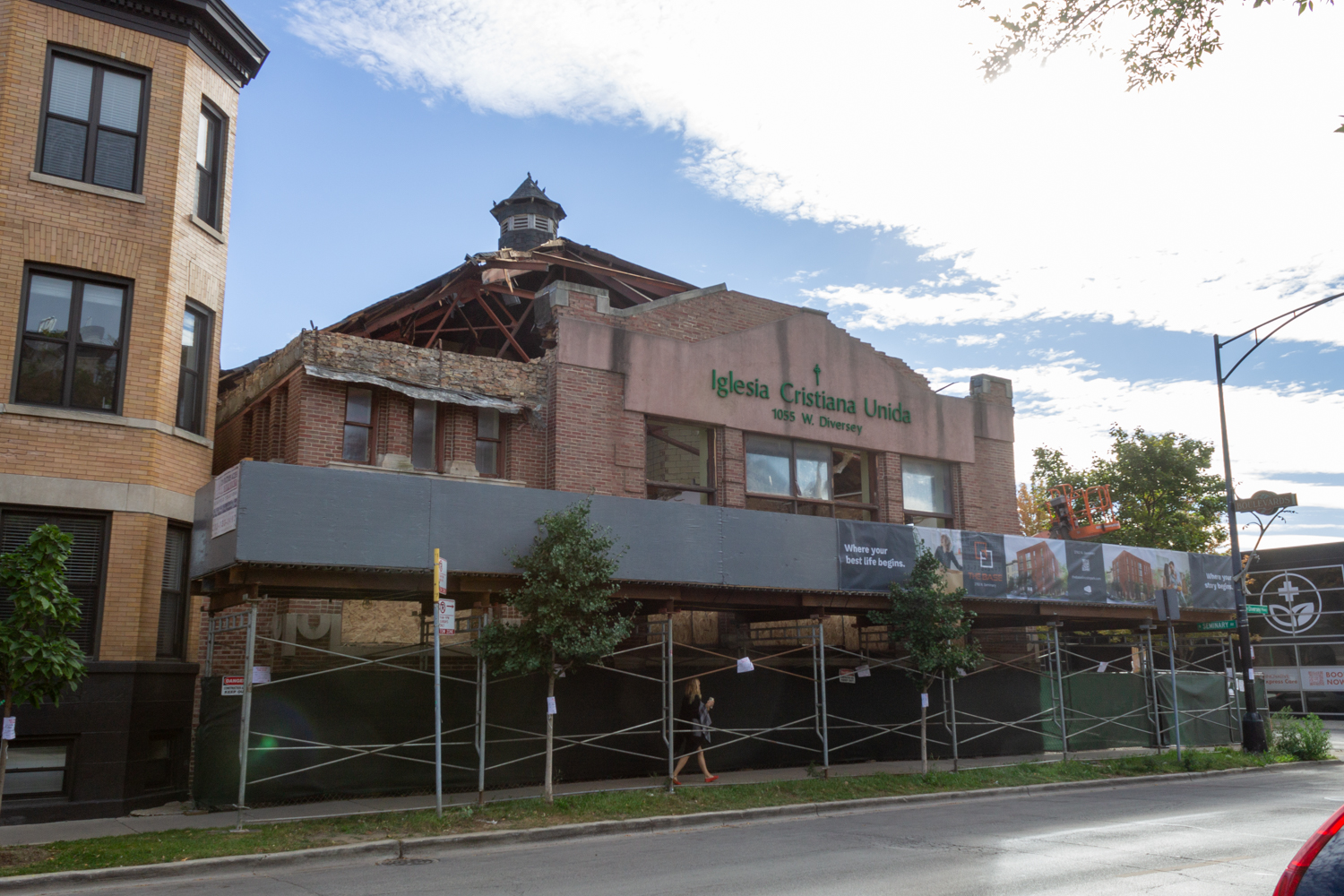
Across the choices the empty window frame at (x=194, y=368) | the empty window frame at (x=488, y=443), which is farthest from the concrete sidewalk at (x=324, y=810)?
the empty window frame at (x=194, y=368)

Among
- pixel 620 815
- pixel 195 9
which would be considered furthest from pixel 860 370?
pixel 195 9

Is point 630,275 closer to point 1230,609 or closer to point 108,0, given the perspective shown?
point 108,0

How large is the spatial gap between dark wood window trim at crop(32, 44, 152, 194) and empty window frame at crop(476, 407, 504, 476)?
7082 millimetres

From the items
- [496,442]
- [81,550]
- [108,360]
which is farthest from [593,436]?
[81,550]

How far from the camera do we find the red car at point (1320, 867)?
2.74 m

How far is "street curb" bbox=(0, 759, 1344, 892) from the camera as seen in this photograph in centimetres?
1037

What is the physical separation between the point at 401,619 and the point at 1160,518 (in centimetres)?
3324

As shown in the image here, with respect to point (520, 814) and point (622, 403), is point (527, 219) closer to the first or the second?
point (622, 403)

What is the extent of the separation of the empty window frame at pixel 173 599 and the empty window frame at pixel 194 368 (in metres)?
1.92

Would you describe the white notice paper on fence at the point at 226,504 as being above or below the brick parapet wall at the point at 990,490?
below

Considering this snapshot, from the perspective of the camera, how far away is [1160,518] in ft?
137

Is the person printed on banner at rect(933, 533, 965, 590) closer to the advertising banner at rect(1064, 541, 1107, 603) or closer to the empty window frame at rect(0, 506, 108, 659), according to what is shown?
the advertising banner at rect(1064, 541, 1107, 603)

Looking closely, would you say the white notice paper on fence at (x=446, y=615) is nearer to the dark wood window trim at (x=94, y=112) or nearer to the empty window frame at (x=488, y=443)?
the empty window frame at (x=488, y=443)

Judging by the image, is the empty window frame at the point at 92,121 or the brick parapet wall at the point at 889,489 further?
the brick parapet wall at the point at 889,489
